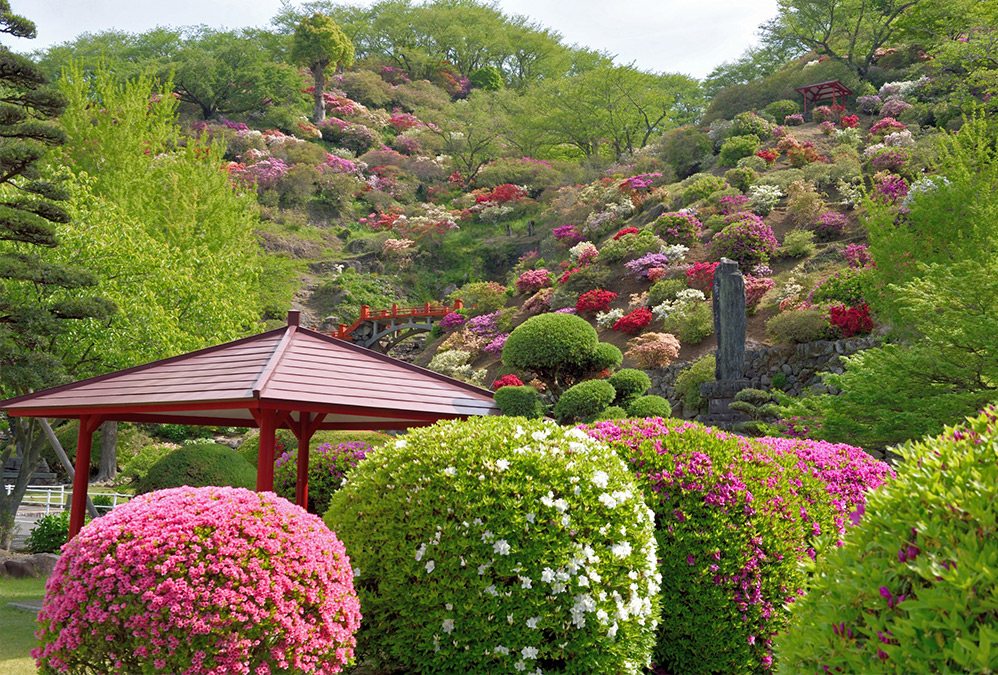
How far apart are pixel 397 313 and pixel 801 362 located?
2215 cm

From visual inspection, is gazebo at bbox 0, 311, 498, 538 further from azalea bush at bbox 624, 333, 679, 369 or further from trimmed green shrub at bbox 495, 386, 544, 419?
azalea bush at bbox 624, 333, 679, 369

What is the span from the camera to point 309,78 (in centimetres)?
6219

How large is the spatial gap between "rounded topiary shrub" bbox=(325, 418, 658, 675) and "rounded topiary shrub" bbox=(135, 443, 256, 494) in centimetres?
810

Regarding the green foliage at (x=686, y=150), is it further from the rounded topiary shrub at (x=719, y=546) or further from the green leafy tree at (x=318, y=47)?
the rounded topiary shrub at (x=719, y=546)

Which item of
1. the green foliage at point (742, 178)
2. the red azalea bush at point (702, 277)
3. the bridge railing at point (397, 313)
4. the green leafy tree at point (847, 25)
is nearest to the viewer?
the red azalea bush at point (702, 277)

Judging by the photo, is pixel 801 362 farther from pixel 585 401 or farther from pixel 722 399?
pixel 585 401

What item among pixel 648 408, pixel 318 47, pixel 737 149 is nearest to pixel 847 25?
pixel 737 149

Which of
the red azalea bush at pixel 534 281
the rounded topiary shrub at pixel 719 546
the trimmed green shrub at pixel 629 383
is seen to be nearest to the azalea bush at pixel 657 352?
the trimmed green shrub at pixel 629 383

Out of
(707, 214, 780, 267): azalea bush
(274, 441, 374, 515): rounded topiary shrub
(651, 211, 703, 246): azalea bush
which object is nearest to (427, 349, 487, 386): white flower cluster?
(651, 211, 703, 246): azalea bush

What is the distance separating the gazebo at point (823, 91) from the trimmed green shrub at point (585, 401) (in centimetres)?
3007

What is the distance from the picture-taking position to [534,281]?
31.5m

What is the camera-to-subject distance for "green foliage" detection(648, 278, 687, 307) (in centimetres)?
2434

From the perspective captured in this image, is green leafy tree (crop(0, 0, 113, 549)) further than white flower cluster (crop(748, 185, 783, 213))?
No

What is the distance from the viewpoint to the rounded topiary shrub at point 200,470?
12312 mm
